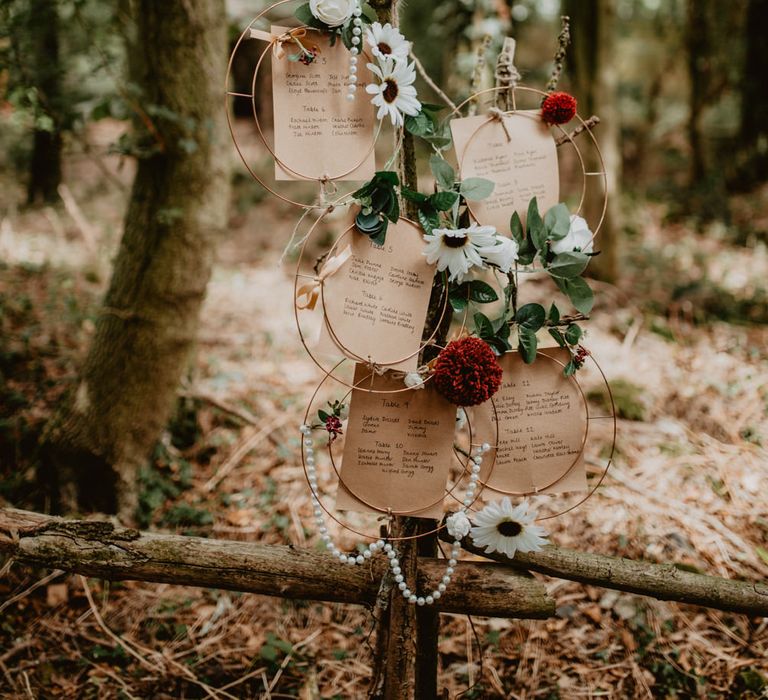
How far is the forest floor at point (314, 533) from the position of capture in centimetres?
188

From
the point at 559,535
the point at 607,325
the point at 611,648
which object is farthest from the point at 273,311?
the point at 611,648

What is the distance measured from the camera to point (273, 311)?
447cm

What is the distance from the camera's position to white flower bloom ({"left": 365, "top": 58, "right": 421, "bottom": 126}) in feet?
3.95

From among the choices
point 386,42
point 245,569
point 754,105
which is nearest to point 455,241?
point 386,42

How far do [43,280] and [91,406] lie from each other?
244 cm

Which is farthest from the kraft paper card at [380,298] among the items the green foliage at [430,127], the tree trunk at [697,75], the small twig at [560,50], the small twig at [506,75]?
the tree trunk at [697,75]

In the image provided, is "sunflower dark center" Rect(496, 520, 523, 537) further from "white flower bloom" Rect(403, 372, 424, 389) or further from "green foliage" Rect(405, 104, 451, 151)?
"green foliage" Rect(405, 104, 451, 151)

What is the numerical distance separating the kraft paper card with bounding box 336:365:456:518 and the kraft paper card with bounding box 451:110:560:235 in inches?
18.7

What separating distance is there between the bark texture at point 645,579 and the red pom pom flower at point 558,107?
1.12 meters

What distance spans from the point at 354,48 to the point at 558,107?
50 cm

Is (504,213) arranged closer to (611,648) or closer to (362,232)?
(362,232)

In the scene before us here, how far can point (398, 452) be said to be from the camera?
1351 millimetres

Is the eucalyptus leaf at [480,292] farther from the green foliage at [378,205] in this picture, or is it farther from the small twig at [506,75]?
the small twig at [506,75]

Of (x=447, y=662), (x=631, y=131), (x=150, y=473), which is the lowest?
(x=447, y=662)
